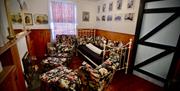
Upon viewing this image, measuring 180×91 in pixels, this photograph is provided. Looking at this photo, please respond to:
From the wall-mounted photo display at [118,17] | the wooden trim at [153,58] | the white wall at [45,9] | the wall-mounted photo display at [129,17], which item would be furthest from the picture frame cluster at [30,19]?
the wooden trim at [153,58]

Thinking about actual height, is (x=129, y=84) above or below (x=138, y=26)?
below

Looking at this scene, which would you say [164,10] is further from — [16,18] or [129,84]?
[16,18]

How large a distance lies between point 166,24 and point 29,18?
4148 millimetres

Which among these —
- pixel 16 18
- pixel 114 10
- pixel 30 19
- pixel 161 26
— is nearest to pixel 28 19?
pixel 30 19

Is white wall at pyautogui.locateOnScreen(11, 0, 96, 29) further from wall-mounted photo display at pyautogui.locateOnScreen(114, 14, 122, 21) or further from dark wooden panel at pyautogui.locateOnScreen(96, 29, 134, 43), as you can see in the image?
wall-mounted photo display at pyautogui.locateOnScreen(114, 14, 122, 21)

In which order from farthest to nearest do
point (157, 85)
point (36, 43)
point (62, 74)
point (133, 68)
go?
point (36, 43) → point (133, 68) → point (157, 85) → point (62, 74)

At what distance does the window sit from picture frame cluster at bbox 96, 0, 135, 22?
3.87ft

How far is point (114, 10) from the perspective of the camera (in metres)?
3.67

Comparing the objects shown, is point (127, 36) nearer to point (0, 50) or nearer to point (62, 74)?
point (62, 74)

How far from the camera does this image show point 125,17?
323 cm

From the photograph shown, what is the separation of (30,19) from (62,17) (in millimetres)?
1150

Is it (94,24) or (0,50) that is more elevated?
(94,24)

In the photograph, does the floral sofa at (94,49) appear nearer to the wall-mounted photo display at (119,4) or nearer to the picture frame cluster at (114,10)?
the picture frame cluster at (114,10)

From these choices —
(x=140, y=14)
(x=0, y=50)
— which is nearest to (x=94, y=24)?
(x=140, y=14)
